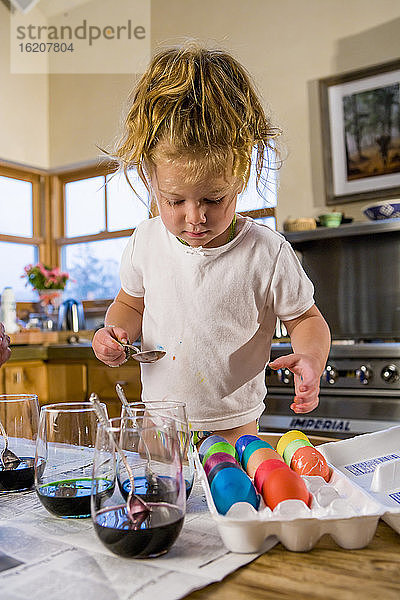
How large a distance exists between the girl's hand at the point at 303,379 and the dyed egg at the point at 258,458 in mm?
84

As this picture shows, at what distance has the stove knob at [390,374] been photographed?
2.11 m

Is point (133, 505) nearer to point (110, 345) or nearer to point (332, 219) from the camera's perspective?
point (110, 345)

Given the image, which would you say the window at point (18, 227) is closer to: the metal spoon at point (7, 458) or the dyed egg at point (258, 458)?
the metal spoon at point (7, 458)

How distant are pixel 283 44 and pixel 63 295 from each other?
2.01 metres

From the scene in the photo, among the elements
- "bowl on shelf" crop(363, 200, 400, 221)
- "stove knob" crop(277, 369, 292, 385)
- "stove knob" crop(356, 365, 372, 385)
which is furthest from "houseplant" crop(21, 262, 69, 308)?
"stove knob" crop(356, 365, 372, 385)

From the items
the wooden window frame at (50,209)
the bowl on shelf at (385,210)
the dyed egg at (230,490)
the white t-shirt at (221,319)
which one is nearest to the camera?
the dyed egg at (230,490)

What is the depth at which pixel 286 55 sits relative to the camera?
119 inches

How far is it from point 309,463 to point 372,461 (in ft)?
0.52

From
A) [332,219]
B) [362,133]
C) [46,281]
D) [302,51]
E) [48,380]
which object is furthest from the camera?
[46,281]

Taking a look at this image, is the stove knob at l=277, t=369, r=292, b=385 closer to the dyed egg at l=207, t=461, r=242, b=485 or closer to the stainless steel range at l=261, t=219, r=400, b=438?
the stainless steel range at l=261, t=219, r=400, b=438

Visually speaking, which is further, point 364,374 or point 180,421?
point 364,374

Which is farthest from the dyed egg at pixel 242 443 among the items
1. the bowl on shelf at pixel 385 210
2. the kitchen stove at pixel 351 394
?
the bowl on shelf at pixel 385 210

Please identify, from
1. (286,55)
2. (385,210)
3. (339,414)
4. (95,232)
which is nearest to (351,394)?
(339,414)

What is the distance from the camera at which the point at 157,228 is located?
120cm
